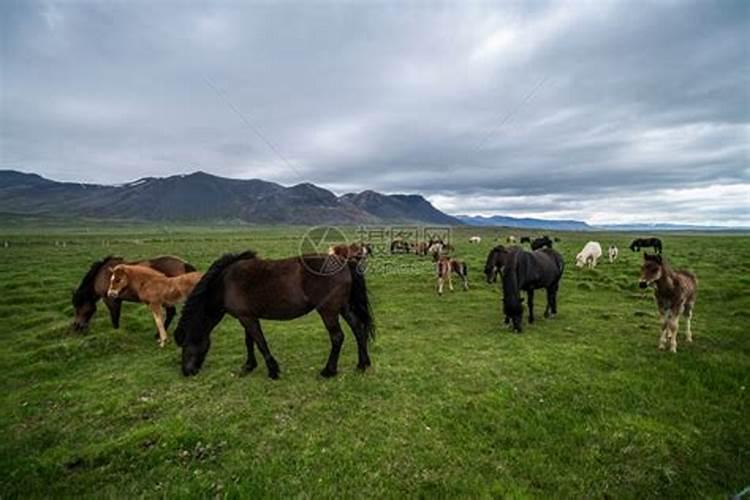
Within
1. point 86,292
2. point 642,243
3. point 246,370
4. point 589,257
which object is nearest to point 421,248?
point 589,257

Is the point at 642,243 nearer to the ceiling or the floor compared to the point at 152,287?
nearer to the ceiling

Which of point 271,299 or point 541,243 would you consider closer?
point 271,299

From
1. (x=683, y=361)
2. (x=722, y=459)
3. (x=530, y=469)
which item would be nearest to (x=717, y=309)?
(x=683, y=361)

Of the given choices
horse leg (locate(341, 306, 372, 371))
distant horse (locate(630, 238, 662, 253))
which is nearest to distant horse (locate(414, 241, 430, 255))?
distant horse (locate(630, 238, 662, 253))

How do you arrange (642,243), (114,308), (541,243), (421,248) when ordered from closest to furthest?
1. (114,308)
2. (541,243)
3. (421,248)
4. (642,243)

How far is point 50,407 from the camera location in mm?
6223

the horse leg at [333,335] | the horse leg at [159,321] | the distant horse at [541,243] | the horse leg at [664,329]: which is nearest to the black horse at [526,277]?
the horse leg at [664,329]

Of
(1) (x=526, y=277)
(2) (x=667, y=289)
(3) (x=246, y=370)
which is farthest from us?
(1) (x=526, y=277)

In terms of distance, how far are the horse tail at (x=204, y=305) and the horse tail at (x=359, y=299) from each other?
2.43 meters

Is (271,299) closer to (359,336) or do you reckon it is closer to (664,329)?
(359,336)

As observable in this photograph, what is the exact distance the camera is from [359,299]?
293 inches

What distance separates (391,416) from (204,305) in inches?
168

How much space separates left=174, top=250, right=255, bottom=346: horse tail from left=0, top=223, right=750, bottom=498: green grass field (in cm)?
87

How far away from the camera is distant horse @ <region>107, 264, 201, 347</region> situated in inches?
354
